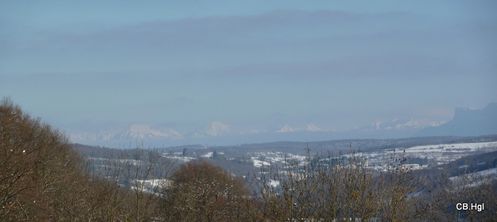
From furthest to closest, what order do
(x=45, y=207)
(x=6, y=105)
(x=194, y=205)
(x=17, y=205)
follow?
(x=6, y=105) < (x=194, y=205) < (x=45, y=207) < (x=17, y=205)

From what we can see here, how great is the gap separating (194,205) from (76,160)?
26.9 metres

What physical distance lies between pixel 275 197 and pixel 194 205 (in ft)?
75.1

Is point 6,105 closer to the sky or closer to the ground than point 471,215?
closer to the sky

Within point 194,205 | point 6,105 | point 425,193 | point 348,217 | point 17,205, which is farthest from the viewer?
point 6,105

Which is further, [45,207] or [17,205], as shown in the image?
[45,207]

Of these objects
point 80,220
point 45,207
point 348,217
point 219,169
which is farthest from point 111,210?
point 219,169

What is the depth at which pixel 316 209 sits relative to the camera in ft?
61.0

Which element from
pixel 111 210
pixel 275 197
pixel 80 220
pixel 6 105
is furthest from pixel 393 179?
pixel 6 105

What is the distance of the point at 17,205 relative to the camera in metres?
28.3

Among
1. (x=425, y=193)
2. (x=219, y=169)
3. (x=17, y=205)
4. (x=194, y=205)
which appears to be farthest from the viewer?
(x=219, y=169)

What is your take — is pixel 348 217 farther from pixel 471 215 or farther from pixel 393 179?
pixel 471 215

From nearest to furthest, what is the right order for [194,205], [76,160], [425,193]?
[425,193], [194,205], [76,160]

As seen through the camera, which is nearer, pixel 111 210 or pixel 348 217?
pixel 348 217

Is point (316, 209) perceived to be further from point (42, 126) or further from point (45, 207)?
point (42, 126)
